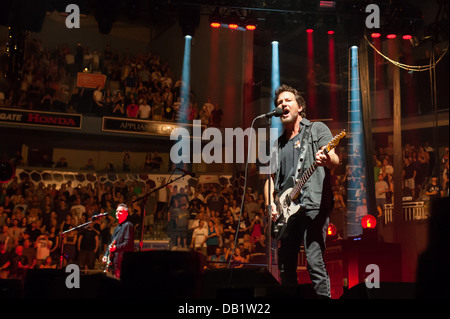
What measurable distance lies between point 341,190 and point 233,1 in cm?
613

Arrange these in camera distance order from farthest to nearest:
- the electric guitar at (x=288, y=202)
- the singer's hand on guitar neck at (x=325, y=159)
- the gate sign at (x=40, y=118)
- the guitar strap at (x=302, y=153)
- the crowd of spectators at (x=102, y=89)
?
the crowd of spectators at (x=102, y=89) → the gate sign at (x=40, y=118) → the guitar strap at (x=302, y=153) → the electric guitar at (x=288, y=202) → the singer's hand on guitar neck at (x=325, y=159)

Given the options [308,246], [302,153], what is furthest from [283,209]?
[302,153]

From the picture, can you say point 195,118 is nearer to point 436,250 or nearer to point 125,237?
point 125,237

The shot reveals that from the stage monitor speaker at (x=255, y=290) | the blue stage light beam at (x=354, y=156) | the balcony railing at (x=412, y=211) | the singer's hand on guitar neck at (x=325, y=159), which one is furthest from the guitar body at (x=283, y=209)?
the balcony railing at (x=412, y=211)

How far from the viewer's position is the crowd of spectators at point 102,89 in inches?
544

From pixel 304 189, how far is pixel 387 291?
985 mm

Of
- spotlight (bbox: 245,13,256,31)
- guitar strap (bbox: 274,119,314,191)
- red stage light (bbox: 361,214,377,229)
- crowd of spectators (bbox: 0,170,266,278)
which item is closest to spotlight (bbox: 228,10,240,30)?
spotlight (bbox: 245,13,256,31)

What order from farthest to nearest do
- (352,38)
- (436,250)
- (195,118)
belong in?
(195,118)
(352,38)
(436,250)

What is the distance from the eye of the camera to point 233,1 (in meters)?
7.23

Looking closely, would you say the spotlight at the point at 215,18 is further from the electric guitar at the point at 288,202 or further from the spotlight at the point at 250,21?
the electric guitar at the point at 288,202

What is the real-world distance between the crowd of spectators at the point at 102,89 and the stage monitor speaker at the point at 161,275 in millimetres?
12055

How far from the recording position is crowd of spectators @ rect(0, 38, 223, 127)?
45.3 feet

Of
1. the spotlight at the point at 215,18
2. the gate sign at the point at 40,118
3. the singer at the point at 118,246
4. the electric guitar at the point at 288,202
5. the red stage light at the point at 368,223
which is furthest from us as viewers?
the gate sign at the point at 40,118
